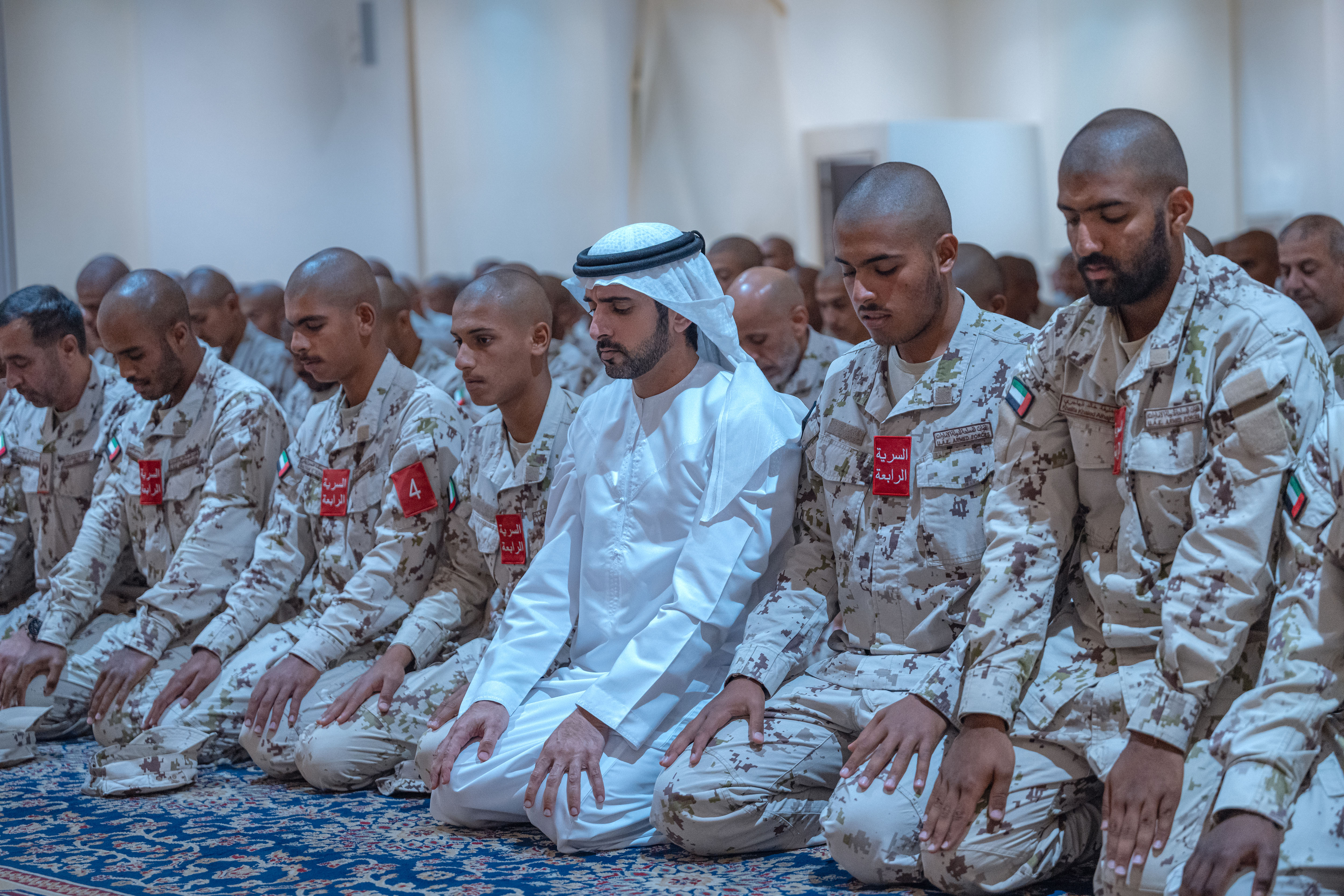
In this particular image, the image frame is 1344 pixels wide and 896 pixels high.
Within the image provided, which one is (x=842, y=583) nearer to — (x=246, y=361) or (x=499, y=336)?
(x=499, y=336)

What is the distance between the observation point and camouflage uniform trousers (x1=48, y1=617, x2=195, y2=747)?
466 centimetres

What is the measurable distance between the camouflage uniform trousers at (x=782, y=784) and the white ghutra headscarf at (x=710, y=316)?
50cm

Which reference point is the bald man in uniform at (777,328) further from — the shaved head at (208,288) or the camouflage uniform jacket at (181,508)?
the shaved head at (208,288)

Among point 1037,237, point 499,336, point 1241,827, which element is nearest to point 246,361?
point 499,336

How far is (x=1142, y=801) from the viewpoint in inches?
96.3

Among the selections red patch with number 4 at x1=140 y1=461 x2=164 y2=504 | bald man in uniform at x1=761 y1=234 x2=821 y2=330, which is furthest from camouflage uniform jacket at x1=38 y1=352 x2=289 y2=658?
bald man in uniform at x1=761 y1=234 x2=821 y2=330

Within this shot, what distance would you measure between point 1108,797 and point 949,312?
123 cm

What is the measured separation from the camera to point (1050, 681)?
2.82 m

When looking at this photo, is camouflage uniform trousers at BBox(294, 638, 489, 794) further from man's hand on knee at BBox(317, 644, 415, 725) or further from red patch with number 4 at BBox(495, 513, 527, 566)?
red patch with number 4 at BBox(495, 513, 527, 566)

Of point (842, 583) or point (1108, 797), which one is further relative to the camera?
point (842, 583)

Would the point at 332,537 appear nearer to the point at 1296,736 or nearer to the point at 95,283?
the point at 95,283

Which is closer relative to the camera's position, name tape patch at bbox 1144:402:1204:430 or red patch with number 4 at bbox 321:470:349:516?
name tape patch at bbox 1144:402:1204:430

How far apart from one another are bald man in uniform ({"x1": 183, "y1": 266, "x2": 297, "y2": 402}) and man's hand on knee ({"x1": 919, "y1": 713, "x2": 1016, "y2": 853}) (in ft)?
14.5

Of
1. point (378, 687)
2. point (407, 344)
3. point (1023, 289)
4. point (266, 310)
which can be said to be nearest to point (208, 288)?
point (266, 310)
